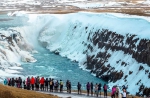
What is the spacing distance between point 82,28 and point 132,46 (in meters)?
29.0

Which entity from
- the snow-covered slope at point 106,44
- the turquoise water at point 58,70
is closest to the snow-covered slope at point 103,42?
the snow-covered slope at point 106,44

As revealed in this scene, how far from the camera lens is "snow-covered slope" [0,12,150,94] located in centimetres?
5053

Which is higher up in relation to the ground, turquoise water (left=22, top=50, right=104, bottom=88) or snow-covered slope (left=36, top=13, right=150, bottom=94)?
snow-covered slope (left=36, top=13, right=150, bottom=94)

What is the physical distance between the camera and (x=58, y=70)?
198ft

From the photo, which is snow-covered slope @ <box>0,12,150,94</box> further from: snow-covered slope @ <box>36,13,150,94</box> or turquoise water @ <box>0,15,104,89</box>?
turquoise water @ <box>0,15,104,89</box>

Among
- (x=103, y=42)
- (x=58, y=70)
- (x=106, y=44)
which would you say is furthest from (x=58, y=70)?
(x=103, y=42)

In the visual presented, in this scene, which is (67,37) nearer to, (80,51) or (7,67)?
(80,51)

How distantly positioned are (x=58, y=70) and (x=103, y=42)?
37.0 feet

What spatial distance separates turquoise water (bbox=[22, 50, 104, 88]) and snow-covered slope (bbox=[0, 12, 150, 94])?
200 centimetres

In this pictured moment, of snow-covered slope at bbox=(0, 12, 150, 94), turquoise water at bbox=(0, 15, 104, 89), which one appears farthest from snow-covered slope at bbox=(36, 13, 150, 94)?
turquoise water at bbox=(0, 15, 104, 89)

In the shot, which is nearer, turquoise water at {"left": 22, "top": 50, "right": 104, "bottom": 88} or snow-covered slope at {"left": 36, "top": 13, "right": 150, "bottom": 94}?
snow-covered slope at {"left": 36, "top": 13, "right": 150, "bottom": 94}

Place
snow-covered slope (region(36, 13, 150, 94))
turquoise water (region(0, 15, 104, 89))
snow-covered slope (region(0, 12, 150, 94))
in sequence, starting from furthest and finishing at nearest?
turquoise water (region(0, 15, 104, 89)) → snow-covered slope (region(36, 13, 150, 94)) → snow-covered slope (region(0, 12, 150, 94))

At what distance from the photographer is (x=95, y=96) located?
116 ft

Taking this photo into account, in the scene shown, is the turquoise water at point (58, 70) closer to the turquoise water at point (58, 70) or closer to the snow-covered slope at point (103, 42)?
the turquoise water at point (58, 70)
